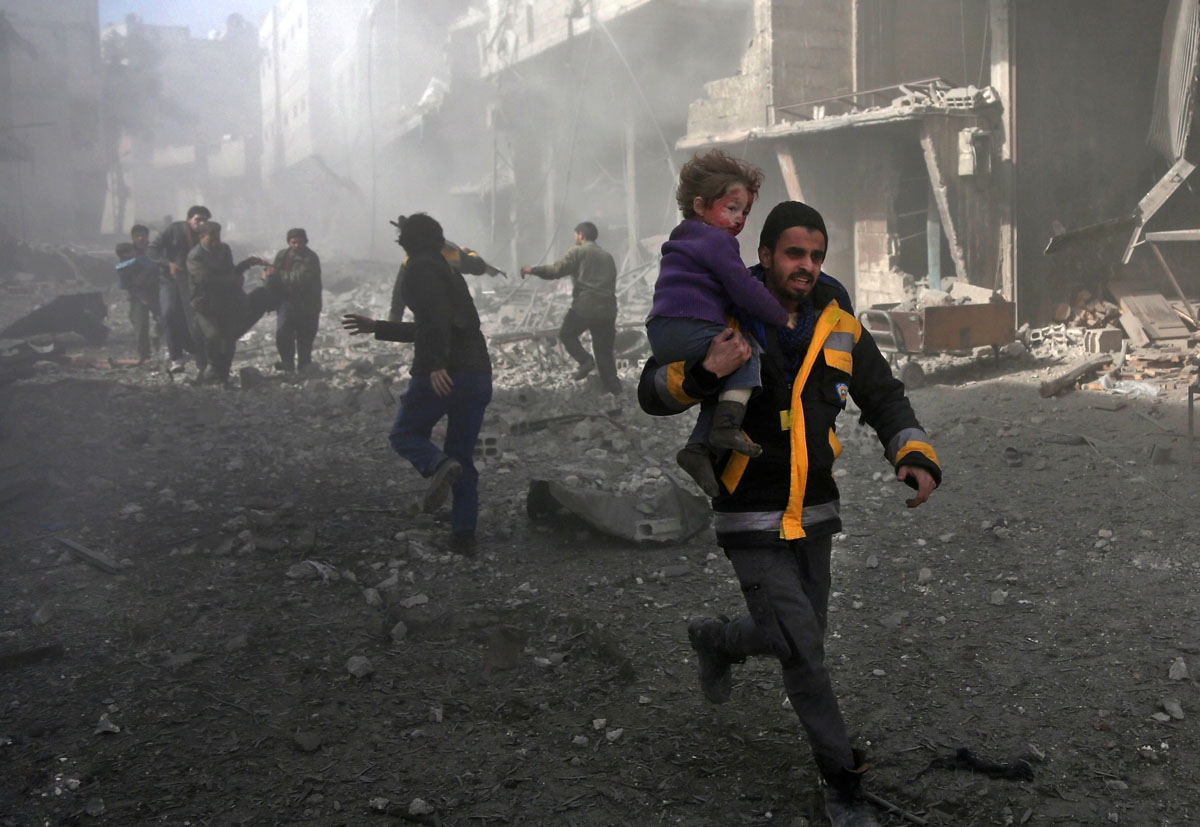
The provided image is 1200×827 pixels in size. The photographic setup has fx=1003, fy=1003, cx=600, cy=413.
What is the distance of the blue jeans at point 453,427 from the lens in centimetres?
515

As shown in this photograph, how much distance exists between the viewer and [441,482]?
506 centimetres

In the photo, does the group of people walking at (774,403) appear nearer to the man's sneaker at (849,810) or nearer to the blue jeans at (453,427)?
the man's sneaker at (849,810)

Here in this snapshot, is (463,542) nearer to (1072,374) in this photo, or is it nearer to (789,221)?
(789,221)

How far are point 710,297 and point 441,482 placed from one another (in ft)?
9.24

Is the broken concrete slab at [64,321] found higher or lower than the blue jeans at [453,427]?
higher

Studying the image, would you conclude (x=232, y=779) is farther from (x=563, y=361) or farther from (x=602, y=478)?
(x=563, y=361)

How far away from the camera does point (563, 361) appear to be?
1238 cm

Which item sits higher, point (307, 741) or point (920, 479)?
point (920, 479)

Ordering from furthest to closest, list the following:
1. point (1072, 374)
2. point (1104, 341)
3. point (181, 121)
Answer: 1. point (181, 121)
2. point (1104, 341)
3. point (1072, 374)

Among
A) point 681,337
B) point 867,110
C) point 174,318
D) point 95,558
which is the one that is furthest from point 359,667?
point 867,110

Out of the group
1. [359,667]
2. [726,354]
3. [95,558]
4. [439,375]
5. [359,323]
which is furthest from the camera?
[95,558]

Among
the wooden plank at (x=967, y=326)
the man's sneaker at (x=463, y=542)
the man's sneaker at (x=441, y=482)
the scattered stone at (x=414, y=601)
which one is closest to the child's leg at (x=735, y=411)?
the scattered stone at (x=414, y=601)

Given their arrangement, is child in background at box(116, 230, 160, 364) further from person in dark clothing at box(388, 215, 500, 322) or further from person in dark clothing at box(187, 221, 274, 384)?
person in dark clothing at box(388, 215, 500, 322)

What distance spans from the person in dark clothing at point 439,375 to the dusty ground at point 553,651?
40 cm
